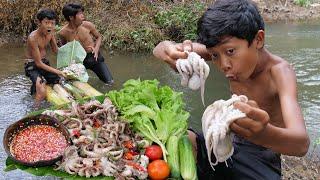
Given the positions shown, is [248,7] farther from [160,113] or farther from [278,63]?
[160,113]

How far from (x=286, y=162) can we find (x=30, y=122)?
291 cm

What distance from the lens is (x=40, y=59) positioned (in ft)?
22.0

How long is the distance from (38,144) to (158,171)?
1.10m

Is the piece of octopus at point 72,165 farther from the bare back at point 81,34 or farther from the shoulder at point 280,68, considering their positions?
the bare back at point 81,34

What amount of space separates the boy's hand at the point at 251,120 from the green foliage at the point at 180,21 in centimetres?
946

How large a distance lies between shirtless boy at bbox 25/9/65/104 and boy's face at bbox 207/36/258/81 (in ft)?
14.6

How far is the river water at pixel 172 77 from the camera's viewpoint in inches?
264

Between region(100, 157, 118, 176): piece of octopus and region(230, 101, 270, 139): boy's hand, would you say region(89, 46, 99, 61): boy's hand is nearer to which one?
region(100, 157, 118, 176): piece of octopus

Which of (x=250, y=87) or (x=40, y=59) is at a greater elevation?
(x=250, y=87)

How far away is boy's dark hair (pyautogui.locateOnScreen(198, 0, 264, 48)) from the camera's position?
2414mm

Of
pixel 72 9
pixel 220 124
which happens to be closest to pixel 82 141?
pixel 220 124

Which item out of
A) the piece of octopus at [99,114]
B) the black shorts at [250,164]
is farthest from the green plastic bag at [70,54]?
the black shorts at [250,164]

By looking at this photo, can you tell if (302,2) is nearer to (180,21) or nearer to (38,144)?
(180,21)

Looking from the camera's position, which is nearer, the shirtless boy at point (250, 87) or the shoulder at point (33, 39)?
the shirtless boy at point (250, 87)
